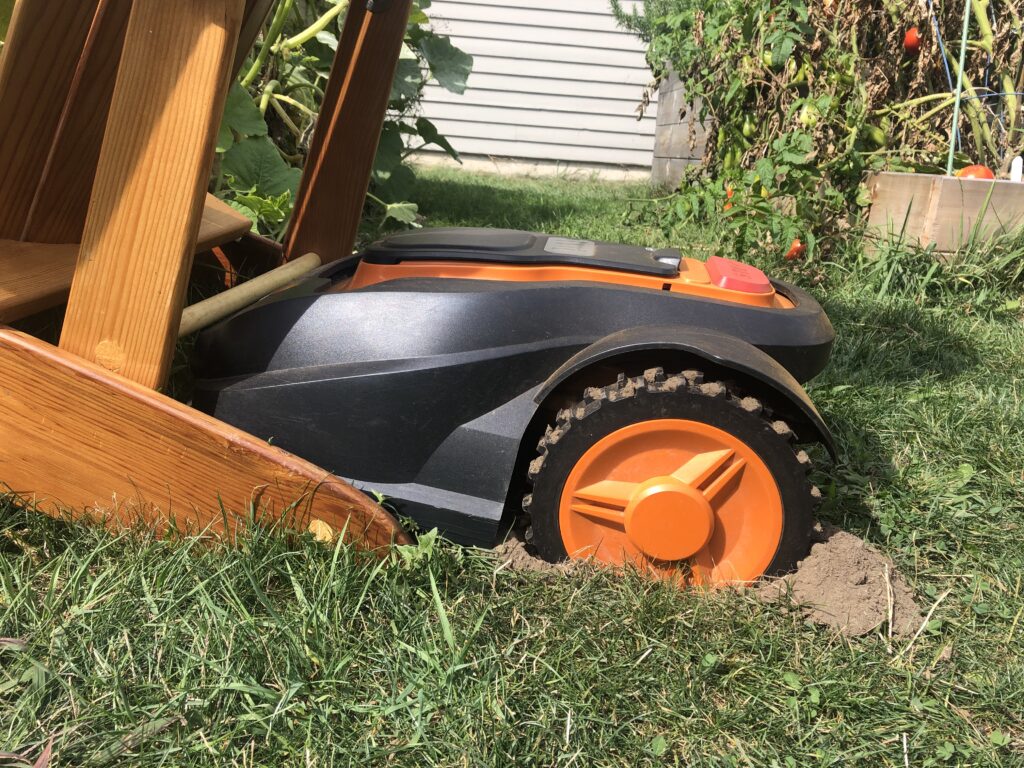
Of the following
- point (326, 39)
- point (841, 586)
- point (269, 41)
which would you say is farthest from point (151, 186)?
point (326, 39)

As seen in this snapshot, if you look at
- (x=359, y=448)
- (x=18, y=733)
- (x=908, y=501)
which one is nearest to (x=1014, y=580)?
(x=908, y=501)

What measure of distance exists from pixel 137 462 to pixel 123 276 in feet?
0.78

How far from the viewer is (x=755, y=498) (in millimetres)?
1155

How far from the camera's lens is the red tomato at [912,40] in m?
2.88

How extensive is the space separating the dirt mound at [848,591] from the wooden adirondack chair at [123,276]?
1.84 ft

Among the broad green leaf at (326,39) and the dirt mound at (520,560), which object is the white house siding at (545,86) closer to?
the broad green leaf at (326,39)

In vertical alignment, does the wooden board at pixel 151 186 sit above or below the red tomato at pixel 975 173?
below

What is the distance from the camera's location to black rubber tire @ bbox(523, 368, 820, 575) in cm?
112

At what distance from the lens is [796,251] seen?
8.66 ft

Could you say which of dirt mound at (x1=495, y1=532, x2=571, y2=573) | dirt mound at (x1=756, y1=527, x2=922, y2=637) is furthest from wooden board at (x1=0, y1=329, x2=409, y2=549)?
dirt mound at (x1=756, y1=527, x2=922, y2=637)

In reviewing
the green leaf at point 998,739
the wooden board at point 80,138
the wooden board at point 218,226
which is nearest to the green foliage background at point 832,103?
the wooden board at point 218,226

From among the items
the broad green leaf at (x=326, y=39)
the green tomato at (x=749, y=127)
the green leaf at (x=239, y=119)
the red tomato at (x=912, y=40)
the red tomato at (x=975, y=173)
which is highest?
the red tomato at (x=912, y=40)

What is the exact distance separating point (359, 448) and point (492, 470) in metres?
0.19

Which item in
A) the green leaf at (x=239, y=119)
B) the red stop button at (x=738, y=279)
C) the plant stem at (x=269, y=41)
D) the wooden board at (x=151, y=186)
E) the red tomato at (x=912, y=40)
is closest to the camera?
the wooden board at (x=151, y=186)
